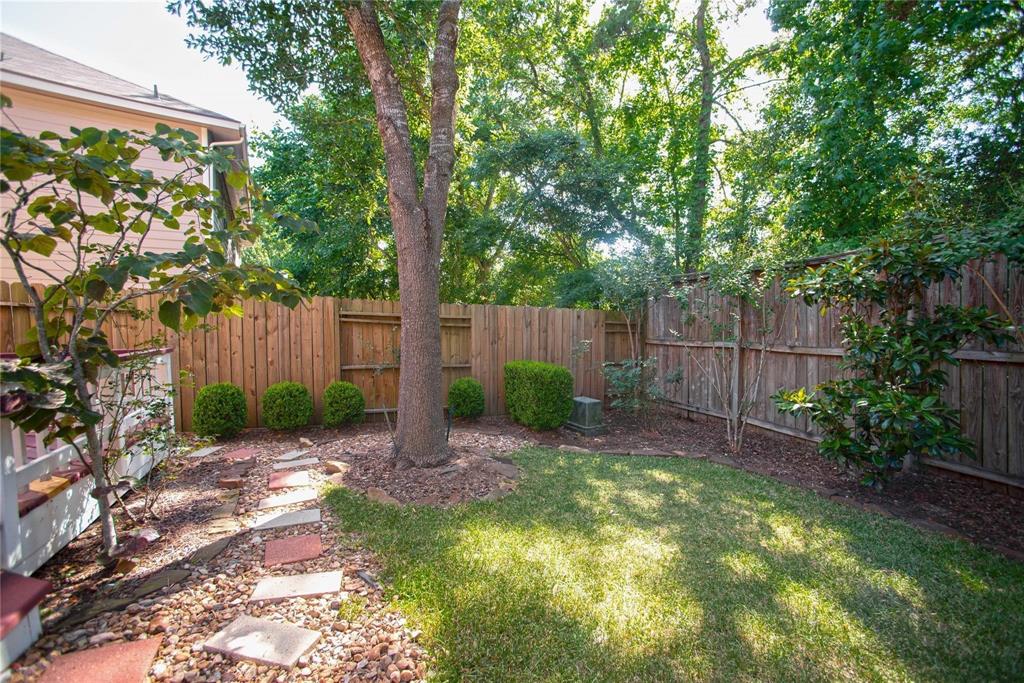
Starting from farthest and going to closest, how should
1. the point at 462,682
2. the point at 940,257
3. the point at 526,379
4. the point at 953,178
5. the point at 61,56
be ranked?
the point at 61,56 → the point at 953,178 → the point at 526,379 → the point at 940,257 → the point at 462,682

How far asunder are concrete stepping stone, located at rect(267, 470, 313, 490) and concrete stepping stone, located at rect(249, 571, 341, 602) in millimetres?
1291

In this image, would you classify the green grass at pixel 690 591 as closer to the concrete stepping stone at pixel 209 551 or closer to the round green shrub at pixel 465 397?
the concrete stepping stone at pixel 209 551

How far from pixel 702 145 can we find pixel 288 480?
Answer: 987cm

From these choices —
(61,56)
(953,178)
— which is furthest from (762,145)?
(61,56)

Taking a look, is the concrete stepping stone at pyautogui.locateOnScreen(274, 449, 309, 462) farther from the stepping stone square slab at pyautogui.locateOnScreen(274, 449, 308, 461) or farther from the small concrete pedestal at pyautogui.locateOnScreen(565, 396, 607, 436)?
the small concrete pedestal at pyautogui.locateOnScreen(565, 396, 607, 436)

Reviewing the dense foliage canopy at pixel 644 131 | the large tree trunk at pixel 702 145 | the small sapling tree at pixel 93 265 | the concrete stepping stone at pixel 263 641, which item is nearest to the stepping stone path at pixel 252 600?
the concrete stepping stone at pixel 263 641

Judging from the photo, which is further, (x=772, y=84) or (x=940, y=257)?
(x=772, y=84)

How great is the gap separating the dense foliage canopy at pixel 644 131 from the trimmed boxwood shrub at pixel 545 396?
2302mm

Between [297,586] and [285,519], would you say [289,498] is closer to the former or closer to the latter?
[285,519]

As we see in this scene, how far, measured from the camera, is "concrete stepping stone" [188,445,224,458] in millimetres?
4004

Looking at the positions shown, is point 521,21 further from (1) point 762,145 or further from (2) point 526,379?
(2) point 526,379

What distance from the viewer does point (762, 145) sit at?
29.2ft

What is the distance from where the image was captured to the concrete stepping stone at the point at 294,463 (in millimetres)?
3701

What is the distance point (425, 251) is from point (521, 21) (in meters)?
7.89
